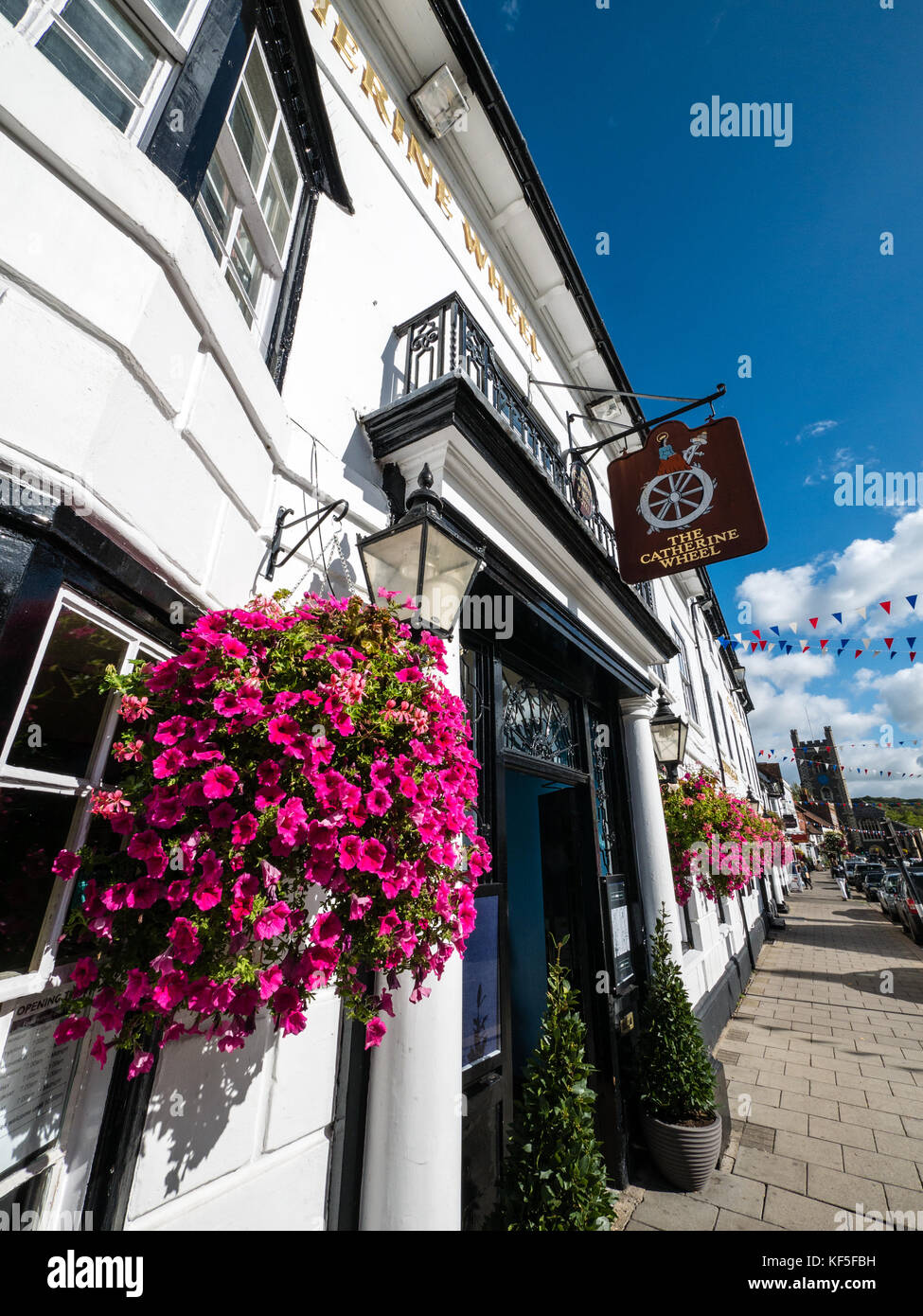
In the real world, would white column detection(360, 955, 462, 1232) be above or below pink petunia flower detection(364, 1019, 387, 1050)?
below

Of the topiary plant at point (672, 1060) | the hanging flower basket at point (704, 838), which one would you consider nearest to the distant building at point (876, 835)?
the hanging flower basket at point (704, 838)

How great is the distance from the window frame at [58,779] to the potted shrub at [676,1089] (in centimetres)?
519

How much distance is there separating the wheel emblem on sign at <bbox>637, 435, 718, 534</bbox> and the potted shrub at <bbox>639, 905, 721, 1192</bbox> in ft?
14.6

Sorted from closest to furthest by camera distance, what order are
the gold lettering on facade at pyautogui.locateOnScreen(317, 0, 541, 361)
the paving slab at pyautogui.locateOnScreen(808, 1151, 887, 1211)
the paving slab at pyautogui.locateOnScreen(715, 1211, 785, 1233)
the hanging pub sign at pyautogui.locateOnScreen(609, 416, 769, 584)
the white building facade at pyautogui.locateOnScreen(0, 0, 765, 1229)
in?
1. the white building facade at pyautogui.locateOnScreen(0, 0, 765, 1229)
2. the paving slab at pyautogui.locateOnScreen(715, 1211, 785, 1233)
3. the paving slab at pyautogui.locateOnScreen(808, 1151, 887, 1211)
4. the gold lettering on facade at pyautogui.locateOnScreen(317, 0, 541, 361)
5. the hanging pub sign at pyautogui.locateOnScreen(609, 416, 769, 584)

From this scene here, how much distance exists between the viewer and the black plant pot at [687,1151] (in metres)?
4.29

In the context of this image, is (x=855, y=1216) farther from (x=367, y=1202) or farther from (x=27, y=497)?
(x=27, y=497)

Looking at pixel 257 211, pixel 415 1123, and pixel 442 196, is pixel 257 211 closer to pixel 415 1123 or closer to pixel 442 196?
pixel 442 196

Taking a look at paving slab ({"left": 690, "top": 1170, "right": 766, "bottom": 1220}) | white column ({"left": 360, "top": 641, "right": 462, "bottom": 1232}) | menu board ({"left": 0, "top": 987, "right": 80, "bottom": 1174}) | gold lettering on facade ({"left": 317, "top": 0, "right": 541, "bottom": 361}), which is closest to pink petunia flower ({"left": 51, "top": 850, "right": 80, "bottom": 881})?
menu board ({"left": 0, "top": 987, "right": 80, "bottom": 1174})

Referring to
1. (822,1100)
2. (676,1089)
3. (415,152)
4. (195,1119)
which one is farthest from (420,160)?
(822,1100)

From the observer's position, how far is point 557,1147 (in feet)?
9.79

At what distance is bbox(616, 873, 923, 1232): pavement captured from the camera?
156 inches

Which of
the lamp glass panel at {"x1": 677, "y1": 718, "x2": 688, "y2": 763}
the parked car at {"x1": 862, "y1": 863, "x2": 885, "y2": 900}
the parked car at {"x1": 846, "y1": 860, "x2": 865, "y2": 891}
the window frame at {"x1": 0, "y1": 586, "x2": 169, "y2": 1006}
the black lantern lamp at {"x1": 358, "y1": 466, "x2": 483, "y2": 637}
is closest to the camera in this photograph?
the window frame at {"x1": 0, "y1": 586, "x2": 169, "y2": 1006}

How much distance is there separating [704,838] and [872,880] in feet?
103

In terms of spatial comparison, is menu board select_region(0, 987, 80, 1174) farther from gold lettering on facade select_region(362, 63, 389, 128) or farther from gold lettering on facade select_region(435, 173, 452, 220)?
gold lettering on facade select_region(435, 173, 452, 220)
